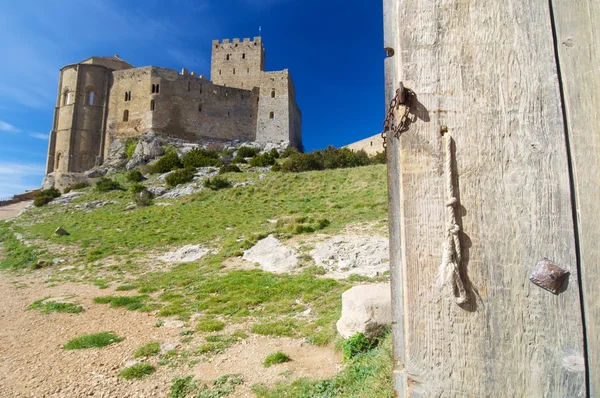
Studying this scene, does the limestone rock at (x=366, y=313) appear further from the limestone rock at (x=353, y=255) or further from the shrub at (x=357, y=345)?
the limestone rock at (x=353, y=255)

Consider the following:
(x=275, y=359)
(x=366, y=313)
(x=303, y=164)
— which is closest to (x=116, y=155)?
(x=303, y=164)

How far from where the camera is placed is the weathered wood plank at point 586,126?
1.19 m

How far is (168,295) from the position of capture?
288 inches

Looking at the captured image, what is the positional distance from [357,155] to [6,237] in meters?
22.9

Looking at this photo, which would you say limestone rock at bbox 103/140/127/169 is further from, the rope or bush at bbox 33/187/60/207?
the rope

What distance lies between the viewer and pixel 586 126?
1264 millimetres

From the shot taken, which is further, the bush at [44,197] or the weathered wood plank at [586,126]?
the bush at [44,197]

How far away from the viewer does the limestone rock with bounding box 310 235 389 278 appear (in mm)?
7556

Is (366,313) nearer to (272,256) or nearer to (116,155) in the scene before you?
(272,256)

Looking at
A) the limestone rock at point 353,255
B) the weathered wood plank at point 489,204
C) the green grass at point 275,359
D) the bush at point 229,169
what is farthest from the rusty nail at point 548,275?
the bush at point 229,169

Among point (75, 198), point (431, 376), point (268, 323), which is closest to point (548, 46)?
point (431, 376)

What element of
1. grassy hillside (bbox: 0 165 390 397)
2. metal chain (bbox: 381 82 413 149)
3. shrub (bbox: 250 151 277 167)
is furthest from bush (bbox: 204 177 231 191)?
metal chain (bbox: 381 82 413 149)

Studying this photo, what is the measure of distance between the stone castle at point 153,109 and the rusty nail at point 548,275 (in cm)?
3698

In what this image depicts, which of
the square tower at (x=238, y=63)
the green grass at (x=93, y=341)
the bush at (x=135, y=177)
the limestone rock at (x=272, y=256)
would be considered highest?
the square tower at (x=238, y=63)
